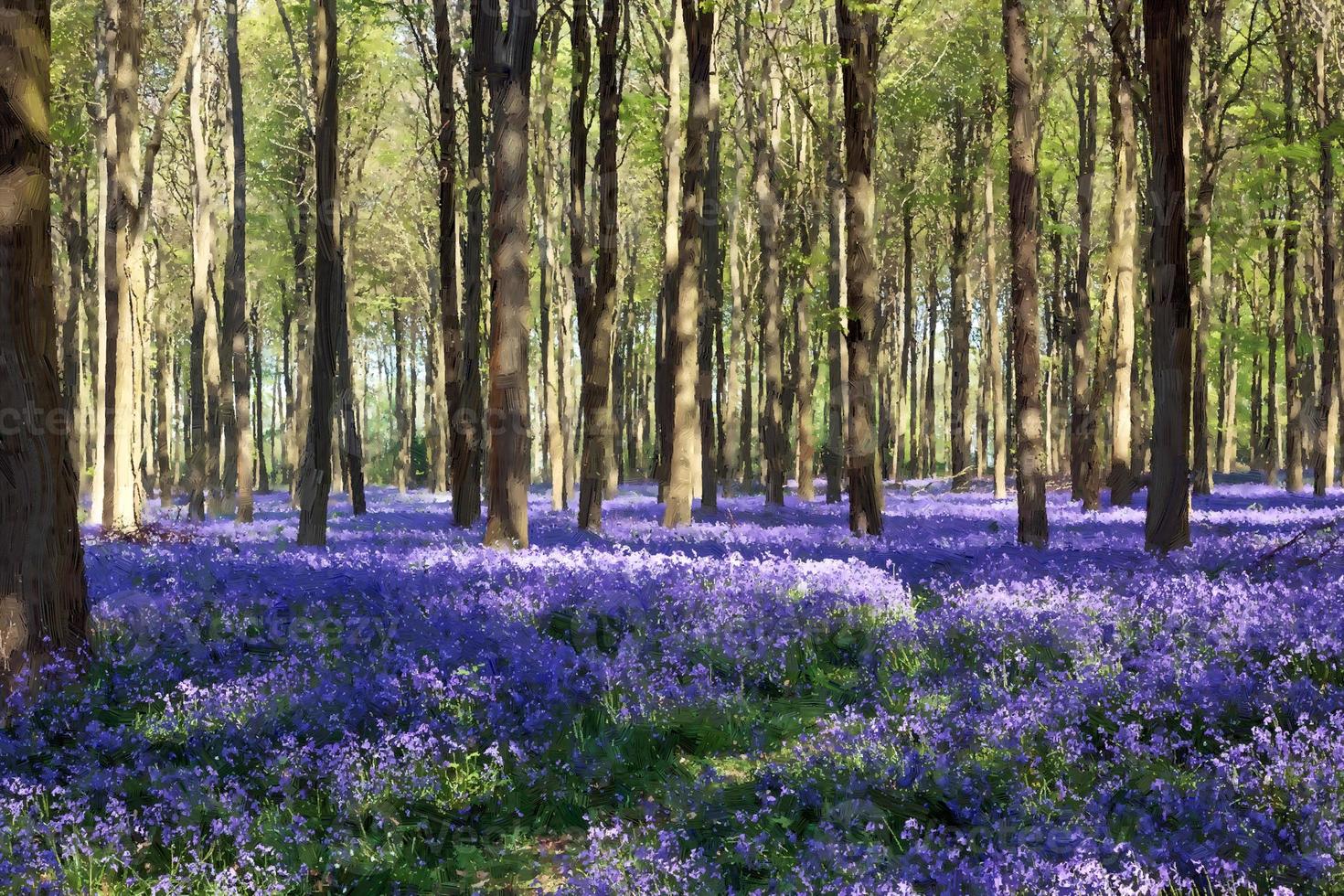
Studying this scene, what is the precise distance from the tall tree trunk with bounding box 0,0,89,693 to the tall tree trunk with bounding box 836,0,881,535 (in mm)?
11417

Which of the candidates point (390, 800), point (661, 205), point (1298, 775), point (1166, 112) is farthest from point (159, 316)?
point (1298, 775)

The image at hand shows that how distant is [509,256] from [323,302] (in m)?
3.51

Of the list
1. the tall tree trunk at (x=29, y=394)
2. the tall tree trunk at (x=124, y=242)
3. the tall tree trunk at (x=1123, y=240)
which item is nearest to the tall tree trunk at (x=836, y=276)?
the tall tree trunk at (x=1123, y=240)

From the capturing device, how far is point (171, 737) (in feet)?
20.1

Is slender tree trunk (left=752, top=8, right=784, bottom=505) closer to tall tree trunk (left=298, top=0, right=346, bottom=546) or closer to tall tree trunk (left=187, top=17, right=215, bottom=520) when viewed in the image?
tall tree trunk (left=298, top=0, right=346, bottom=546)

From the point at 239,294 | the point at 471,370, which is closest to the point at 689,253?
the point at 471,370

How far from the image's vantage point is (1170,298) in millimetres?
12570

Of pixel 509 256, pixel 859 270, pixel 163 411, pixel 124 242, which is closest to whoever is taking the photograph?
pixel 509 256

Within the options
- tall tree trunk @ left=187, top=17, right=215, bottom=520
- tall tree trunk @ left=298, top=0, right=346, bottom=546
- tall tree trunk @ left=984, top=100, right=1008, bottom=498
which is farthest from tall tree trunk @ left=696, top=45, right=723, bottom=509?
tall tree trunk @ left=187, top=17, right=215, bottom=520

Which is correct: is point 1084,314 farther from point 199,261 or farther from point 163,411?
point 163,411

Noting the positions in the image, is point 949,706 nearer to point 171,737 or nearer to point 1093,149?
point 171,737

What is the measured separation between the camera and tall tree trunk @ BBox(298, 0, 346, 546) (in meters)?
14.9

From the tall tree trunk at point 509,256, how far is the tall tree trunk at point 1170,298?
7450mm

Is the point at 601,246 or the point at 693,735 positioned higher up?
the point at 601,246
